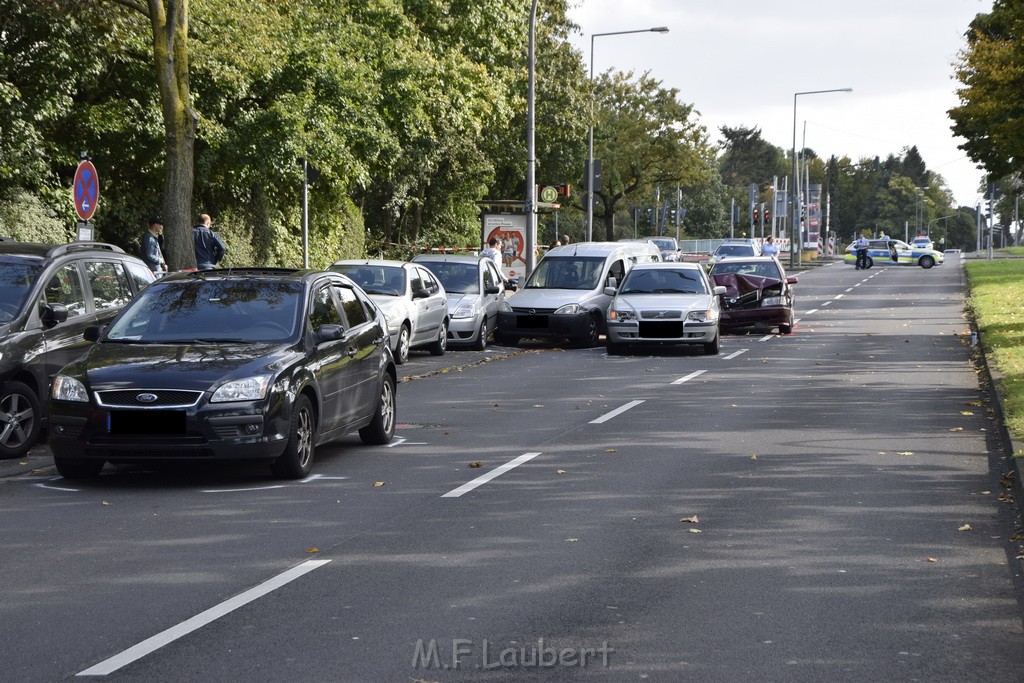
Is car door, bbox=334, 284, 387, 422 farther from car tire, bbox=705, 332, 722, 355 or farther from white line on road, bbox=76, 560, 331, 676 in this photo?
car tire, bbox=705, 332, 722, 355

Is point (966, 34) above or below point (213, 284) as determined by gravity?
above

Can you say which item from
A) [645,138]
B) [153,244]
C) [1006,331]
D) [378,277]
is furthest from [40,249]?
[645,138]

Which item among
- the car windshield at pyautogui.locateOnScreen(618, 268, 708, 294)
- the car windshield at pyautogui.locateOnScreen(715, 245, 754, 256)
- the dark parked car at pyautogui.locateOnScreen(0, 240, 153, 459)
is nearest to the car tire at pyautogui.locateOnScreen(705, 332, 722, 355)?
the car windshield at pyautogui.locateOnScreen(618, 268, 708, 294)

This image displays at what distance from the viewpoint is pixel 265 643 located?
563cm

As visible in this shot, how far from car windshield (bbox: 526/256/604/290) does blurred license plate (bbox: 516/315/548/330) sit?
156 centimetres

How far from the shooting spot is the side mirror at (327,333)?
1050cm

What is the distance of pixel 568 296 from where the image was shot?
80.6 ft

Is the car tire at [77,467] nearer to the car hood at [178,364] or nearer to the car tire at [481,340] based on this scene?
the car hood at [178,364]

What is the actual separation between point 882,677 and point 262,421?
5364mm

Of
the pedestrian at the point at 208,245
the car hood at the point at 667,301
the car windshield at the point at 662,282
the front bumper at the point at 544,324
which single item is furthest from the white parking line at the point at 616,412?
the pedestrian at the point at 208,245

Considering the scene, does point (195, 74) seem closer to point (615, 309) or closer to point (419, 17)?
point (615, 309)

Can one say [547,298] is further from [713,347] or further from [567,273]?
[713,347]

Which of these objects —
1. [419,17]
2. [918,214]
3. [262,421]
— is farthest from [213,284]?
[918,214]

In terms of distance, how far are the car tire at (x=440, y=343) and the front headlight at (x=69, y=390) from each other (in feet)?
41.5
